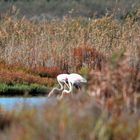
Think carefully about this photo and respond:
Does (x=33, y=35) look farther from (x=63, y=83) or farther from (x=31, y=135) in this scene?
(x=31, y=135)

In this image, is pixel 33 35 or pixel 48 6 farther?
pixel 48 6

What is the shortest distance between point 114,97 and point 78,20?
58.9ft

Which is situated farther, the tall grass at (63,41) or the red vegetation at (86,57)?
the tall grass at (63,41)

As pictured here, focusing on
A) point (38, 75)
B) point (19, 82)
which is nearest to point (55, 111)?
point (19, 82)

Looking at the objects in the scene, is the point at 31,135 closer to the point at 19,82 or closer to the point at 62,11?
the point at 19,82

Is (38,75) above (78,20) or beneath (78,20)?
beneath

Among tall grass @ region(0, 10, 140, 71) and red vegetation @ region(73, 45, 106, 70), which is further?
tall grass @ region(0, 10, 140, 71)

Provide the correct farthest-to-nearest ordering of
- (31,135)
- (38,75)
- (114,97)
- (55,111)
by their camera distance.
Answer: (38,75) < (114,97) < (55,111) < (31,135)

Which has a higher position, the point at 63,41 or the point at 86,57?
the point at 63,41

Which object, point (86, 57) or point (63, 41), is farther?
point (86, 57)

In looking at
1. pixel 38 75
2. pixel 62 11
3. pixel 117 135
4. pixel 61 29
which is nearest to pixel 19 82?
pixel 38 75

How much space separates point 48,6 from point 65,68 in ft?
153

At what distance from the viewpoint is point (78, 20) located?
88.5ft

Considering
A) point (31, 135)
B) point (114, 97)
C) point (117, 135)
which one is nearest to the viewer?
point (31, 135)
